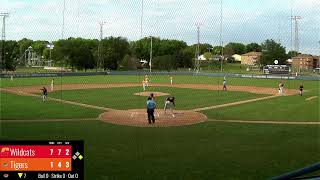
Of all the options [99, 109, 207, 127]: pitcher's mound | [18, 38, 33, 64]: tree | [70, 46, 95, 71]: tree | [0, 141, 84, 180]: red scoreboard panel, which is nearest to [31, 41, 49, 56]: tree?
[18, 38, 33, 64]: tree

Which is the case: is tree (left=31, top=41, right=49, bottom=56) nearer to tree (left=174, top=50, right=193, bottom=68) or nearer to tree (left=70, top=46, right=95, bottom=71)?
tree (left=70, top=46, right=95, bottom=71)

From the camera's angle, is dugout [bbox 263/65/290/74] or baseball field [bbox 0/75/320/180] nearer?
baseball field [bbox 0/75/320/180]

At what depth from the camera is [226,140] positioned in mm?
14891

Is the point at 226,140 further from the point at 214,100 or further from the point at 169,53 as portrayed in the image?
the point at 169,53

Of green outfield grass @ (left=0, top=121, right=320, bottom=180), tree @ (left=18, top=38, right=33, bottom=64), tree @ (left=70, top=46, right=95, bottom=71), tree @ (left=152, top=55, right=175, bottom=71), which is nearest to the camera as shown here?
green outfield grass @ (left=0, top=121, right=320, bottom=180)

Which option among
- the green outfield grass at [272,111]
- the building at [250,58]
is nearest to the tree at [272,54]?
the building at [250,58]

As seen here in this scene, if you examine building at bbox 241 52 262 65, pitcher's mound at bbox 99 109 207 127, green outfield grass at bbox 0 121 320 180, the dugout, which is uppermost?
building at bbox 241 52 262 65

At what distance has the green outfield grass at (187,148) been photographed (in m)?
10.6

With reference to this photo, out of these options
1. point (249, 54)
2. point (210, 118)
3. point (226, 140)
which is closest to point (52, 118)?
point (210, 118)

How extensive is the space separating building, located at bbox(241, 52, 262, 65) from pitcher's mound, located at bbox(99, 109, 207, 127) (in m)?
63.8

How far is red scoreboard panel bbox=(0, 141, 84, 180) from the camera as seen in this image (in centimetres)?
536

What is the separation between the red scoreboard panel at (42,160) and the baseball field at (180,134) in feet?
14.5

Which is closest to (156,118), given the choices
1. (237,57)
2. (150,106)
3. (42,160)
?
(150,106)

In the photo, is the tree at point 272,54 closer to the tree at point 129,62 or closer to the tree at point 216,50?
the tree at point 216,50
